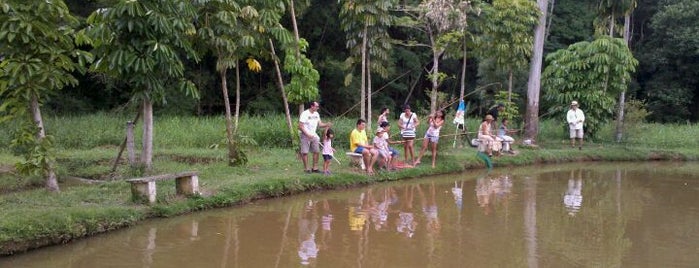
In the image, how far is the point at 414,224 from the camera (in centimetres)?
927

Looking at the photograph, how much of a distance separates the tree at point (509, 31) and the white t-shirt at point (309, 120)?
1045 centimetres

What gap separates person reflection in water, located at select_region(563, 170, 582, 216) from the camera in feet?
35.8

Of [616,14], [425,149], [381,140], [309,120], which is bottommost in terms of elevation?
[425,149]

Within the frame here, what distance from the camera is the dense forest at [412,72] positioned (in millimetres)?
27750

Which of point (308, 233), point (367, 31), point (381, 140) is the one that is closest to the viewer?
point (308, 233)

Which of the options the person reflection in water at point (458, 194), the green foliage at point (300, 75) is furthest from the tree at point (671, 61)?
the green foliage at point (300, 75)

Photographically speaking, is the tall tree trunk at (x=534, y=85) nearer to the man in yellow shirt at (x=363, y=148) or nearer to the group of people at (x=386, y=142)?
the group of people at (x=386, y=142)

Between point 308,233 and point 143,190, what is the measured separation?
8.41 ft

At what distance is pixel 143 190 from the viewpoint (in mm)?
9281

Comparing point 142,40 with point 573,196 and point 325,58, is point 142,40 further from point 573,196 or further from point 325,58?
point 325,58

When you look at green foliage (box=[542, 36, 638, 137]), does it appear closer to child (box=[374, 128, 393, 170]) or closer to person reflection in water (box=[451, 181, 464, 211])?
person reflection in water (box=[451, 181, 464, 211])

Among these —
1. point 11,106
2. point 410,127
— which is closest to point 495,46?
point 410,127

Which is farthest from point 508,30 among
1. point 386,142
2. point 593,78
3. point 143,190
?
point 143,190

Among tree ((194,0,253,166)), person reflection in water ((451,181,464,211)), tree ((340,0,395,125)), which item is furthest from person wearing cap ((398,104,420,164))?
tree ((340,0,395,125))
